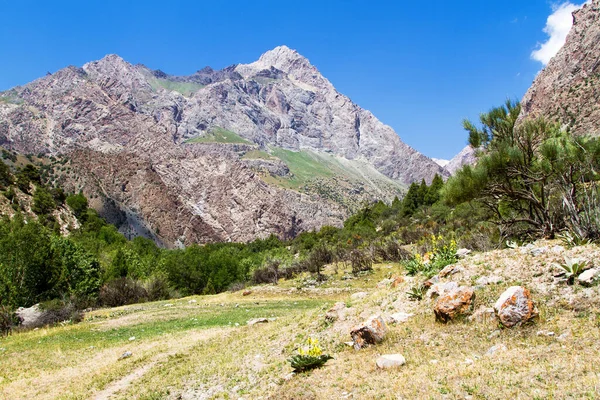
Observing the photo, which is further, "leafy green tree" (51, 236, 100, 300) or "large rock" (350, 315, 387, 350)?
"leafy green tree" (51, 236, 100, 300)

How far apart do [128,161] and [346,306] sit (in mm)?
177231

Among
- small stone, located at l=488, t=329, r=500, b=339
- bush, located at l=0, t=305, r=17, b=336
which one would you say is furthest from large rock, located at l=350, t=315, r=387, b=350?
bush, located at l=0, t=305, r=17, b=336

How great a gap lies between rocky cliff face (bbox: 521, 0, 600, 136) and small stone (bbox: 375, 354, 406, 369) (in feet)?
284

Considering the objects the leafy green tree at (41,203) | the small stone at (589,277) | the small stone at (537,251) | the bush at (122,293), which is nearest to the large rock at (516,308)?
the small stone at (589,277)

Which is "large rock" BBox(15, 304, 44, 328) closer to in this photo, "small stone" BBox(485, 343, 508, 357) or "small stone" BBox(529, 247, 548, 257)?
"small stone" BBox(485, 343, 508, 357)

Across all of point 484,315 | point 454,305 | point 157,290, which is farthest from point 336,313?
point 157,290

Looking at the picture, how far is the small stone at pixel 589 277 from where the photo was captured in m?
8.12

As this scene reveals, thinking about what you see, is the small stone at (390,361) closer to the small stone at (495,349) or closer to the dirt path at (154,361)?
the small stone at (495,349)

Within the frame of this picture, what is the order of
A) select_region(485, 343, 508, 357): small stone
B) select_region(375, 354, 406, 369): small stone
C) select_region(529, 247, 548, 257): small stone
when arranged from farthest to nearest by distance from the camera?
select_region(529, 247, 548, 257): small stone → select_region(375, 354, 406, 369): small stone → select_region(485, 343, 508, 357): small stone

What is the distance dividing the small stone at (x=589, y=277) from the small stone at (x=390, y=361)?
4266 millimetres

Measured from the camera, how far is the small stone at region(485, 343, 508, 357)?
23.2 feet

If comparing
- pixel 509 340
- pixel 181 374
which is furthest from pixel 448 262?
pixel 181 374

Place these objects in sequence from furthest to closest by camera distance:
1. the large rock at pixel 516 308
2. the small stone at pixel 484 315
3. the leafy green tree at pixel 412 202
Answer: the leafy green tree at pixel 412 202 → the small stone at pixel 484 315 → the large rock at pixel 516 308

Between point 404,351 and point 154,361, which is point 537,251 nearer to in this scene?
point 404,351
